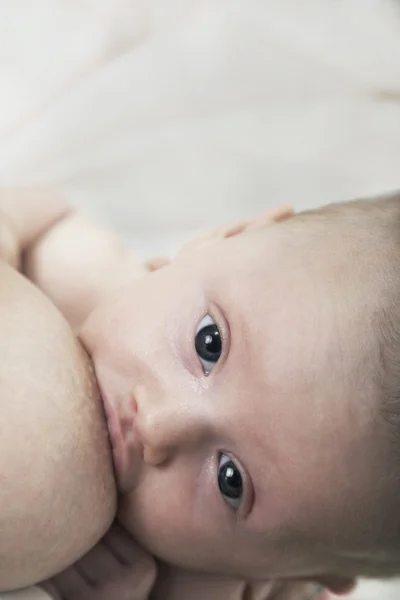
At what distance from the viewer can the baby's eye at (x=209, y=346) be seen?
724 mm

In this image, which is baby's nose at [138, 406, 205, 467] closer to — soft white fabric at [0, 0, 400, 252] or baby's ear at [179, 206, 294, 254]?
baby's ear at [179, 206, 294, 254]

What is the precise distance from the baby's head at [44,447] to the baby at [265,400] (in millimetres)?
19

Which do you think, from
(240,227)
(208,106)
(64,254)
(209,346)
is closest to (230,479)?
(209,346)

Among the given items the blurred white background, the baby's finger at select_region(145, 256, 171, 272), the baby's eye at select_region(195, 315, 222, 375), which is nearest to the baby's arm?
the baby's finger at select_region(145, 256, 171, 272)

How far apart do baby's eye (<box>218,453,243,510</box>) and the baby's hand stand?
133 millimetres

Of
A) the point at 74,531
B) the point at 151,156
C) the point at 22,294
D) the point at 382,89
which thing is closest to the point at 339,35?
the point at 382,89

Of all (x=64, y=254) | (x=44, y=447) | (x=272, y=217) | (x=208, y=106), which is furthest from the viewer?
(x=208, y=106)

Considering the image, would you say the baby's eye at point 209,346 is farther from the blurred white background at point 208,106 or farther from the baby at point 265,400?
the blurred white background at point 208,106

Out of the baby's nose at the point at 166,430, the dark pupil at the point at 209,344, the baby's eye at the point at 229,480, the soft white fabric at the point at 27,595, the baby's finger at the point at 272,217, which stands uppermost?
the dark pupil at the point at 209,344

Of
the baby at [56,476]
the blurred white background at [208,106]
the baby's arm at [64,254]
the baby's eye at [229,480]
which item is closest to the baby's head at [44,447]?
the baby at [56,476]

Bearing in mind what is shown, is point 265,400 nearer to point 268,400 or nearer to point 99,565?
point 268,400

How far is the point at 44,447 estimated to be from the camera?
64cm

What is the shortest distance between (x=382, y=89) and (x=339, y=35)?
0.34ft

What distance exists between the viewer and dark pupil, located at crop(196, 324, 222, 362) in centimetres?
72
